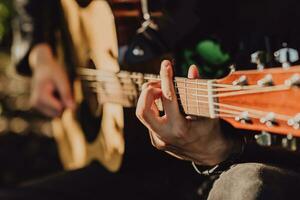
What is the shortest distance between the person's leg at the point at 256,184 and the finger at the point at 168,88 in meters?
0.14

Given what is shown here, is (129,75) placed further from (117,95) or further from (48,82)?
(48,82)

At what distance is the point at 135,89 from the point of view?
1.16 metres

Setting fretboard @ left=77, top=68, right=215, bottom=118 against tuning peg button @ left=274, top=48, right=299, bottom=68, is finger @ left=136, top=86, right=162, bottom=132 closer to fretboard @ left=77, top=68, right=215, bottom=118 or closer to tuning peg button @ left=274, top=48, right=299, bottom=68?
fretboard @ left=77, top=68, right=215, bottom=118

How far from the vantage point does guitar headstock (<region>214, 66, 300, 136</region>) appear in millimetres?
760

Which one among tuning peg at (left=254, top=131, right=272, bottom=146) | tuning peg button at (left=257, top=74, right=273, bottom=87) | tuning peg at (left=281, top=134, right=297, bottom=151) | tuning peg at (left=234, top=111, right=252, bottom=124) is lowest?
tuning peg at (left=281, top=134, right=297, bottom=151)

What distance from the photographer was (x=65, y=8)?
1.51 metres

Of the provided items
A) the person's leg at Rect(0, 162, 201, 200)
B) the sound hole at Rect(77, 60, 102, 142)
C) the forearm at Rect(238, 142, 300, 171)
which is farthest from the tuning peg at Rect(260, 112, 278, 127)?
→ the sound hole at Rect(77, 60, 102, 142)

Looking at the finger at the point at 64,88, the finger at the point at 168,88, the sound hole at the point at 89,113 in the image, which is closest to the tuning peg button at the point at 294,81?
the finger at the point at 168,88

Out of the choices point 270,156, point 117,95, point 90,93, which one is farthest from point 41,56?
point 270,156

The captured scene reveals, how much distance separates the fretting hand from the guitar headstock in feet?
0.20

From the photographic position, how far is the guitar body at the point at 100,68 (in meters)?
1.30

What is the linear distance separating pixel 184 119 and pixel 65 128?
74cm

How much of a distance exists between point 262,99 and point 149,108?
0.20m

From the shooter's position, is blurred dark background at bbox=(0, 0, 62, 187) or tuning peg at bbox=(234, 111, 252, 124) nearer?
tuning peg at bbox=(234, 111, 252, 124)
